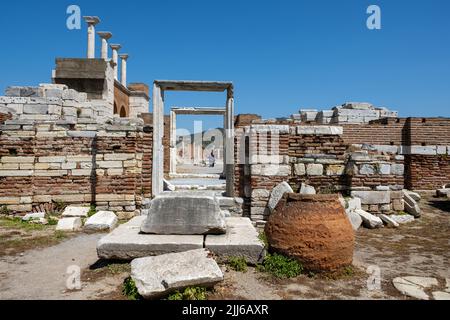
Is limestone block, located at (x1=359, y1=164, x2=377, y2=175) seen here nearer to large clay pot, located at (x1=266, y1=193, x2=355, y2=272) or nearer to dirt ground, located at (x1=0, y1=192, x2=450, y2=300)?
dirt ground, located at (x1=0, y1=192, x2=450, y2=300)

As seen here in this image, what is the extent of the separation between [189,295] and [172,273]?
304 mm

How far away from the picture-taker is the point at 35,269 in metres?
4.72

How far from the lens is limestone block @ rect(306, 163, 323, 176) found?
829cm

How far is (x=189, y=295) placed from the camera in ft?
11.4

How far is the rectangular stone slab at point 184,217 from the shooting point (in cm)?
499

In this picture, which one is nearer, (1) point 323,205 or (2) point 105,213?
(1) point 323,205

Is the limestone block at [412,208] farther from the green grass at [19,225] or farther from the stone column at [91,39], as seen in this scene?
the stone column at [91,39]

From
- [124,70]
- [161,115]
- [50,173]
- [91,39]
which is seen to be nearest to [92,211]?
[50,173]

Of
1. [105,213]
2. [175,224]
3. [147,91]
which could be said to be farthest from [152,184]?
[147,91]

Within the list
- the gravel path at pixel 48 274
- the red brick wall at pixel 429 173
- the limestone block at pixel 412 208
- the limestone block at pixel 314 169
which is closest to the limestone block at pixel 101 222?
the gravel path at pixel 48 274

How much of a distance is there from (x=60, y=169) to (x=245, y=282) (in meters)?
6.12

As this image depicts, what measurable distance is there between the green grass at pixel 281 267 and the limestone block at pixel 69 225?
4.46 metres
